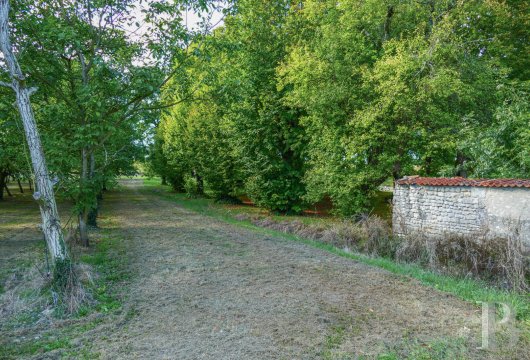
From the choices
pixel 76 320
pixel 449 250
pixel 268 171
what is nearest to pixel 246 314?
pixel 76 320

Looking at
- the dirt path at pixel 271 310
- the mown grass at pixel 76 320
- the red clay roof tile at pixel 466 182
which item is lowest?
the dirt path at pixel 271 310

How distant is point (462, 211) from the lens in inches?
408

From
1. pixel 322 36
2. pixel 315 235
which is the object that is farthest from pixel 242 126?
pixel 315 235

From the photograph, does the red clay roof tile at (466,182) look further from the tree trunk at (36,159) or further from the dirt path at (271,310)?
the tree trunk at (36,159)

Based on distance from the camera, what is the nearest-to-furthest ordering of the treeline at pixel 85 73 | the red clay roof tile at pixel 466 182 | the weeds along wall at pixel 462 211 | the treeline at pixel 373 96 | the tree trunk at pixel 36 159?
the tree trunk at pixel 36 159 < the treeline at pixel 85 73 < the weeds along wall at pixel 462 211 < the red clay roof tile at pixel 466 182 < the treeline at pixel 373 96

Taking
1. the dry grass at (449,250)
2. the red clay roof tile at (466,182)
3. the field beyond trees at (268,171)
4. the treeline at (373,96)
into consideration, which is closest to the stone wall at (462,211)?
the red clay roof tile at (466,182)

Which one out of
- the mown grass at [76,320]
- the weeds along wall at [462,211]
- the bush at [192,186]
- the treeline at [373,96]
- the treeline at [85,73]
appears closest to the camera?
the mown grass at [76,320]

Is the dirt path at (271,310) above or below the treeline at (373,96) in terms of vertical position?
below

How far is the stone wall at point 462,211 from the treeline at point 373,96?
6.62ft

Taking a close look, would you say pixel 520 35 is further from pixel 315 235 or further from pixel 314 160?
pixel 315 235

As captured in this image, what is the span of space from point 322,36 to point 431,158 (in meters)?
7.05

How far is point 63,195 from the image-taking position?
834 cm

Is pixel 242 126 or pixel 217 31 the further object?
pixel 242 126

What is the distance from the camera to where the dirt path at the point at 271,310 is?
4.09m
